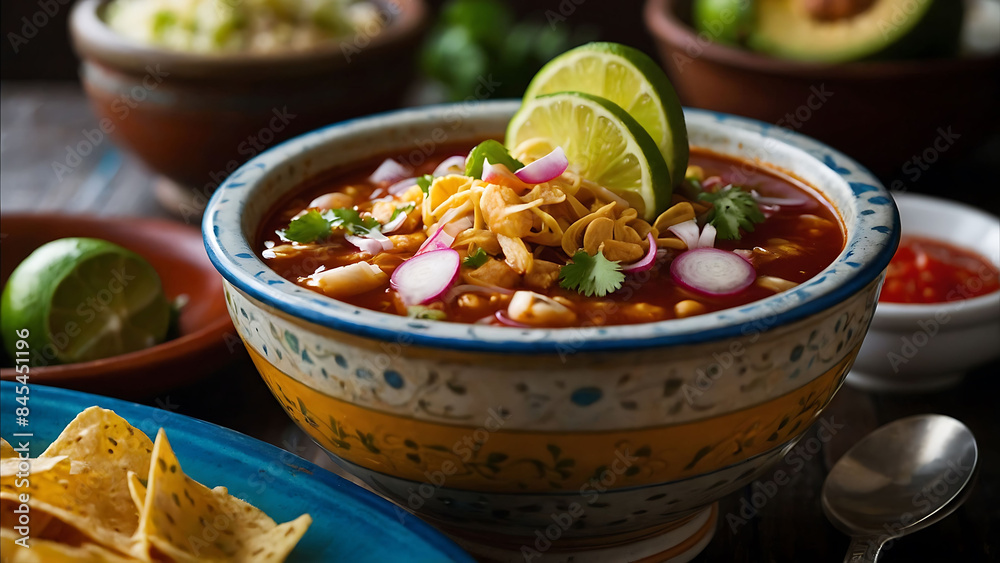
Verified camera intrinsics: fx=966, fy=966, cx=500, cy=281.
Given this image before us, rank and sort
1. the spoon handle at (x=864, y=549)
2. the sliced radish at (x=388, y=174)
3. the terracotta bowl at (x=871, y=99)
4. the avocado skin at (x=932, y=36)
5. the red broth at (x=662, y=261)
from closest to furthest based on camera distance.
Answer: the red broth at (x=662, y=261) < the spoon handle at (x=864, y=549) < the sliced radish at (x=388, y=174) < the terracotta bowl at (x=871, y=99) < the avocado skin at (x=932, y=36)

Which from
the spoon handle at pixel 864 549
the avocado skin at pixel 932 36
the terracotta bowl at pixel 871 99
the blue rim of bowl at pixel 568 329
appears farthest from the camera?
the avocado skin at pixel 932 36

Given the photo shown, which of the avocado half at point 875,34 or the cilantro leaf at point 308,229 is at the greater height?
the avocado half at point 875,34

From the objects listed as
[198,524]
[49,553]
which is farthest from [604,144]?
[49,553]

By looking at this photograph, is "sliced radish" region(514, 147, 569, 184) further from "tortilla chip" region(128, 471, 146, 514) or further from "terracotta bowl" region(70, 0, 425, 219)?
"terracotta bowl" region(70, 0, 425, 219)

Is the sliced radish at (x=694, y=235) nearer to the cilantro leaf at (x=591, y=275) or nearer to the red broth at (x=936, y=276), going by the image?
the cilantro leaf at (x=591, y=275)

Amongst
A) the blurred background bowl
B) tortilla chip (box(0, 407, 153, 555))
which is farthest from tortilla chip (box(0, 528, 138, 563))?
the blurred background bowl

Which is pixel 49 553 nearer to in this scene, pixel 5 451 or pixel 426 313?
pixel 5 451

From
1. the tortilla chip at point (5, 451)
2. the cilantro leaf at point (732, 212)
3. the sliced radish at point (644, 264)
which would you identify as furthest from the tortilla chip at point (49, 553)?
the cilantro leaf at point (732, 212)
